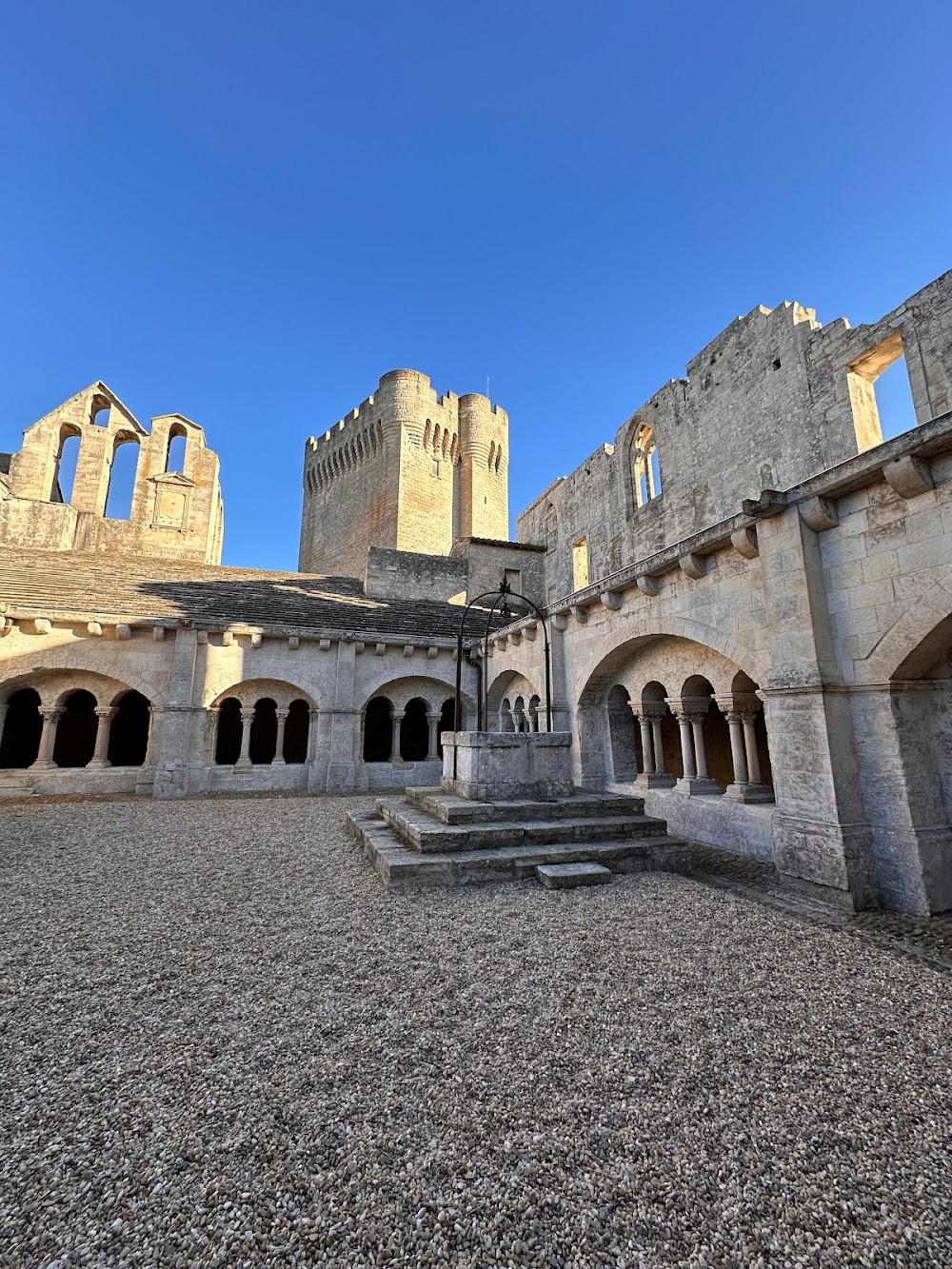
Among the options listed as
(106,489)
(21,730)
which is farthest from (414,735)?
(106,489)

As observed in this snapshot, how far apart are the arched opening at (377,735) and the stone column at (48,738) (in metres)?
8.16

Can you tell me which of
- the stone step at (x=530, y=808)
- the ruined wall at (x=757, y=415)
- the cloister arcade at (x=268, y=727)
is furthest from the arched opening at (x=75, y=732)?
the ruined wall at (x=757, y=415)

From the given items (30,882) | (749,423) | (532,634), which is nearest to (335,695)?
(532,634)

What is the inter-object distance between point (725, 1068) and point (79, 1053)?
318cm

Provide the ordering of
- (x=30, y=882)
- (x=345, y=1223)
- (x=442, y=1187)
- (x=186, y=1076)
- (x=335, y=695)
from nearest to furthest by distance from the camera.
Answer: (x=345, y=1223) < (x=442, y=1187) < (x=186, y=1076) < (x=30, y=882) < (x=335, y=695)

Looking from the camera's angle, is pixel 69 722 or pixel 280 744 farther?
pixel 69 722

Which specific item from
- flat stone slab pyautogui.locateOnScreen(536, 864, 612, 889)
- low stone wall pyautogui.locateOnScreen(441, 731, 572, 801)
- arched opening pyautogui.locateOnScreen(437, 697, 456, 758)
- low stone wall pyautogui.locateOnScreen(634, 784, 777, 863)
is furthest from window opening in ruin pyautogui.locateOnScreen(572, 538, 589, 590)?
flat stone slab pyautogui.locateOnScreen(536, 864, 612, 889)

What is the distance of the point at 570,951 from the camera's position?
3.67 m

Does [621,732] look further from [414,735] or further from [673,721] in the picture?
[414,735]

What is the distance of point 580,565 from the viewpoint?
755 inches

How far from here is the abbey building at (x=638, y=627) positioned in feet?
16.0

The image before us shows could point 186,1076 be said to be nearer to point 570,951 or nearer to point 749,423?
point 570,951

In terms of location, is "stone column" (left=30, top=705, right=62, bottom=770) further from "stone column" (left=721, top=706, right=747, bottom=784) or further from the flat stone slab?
"stone column" (left=721, top=706, right=747, bottom=784)

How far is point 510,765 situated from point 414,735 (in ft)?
36.4
